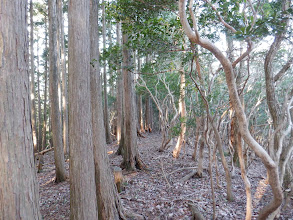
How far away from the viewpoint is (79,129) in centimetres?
387

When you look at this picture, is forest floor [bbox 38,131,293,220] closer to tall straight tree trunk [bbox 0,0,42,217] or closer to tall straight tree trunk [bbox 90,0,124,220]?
tall straight tree trunk [bbox 90,0,124,220]

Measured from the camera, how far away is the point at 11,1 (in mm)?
2064

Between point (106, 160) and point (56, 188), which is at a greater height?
point (106, 160)

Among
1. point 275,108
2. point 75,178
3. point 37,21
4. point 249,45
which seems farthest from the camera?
point 37,21

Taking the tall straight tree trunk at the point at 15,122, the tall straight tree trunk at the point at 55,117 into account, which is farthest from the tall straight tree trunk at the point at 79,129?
the tall straight tree trunk at the point at 55,117

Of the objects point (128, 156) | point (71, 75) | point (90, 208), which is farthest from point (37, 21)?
point (90, 208)

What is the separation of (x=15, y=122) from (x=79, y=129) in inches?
71.4

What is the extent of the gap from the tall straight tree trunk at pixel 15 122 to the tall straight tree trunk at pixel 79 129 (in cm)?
165

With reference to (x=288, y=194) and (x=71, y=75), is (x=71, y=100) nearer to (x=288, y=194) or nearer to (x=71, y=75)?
(x=71, y=75)

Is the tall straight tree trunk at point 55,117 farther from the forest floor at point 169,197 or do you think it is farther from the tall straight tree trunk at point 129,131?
the tall straight tree trunk at point 129,131

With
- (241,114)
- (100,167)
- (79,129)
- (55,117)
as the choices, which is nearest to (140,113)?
(55,117)

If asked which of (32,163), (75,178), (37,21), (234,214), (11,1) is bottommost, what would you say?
(234,214)

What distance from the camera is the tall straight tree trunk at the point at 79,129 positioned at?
12.5 ft

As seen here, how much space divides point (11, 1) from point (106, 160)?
3371 millimetres
